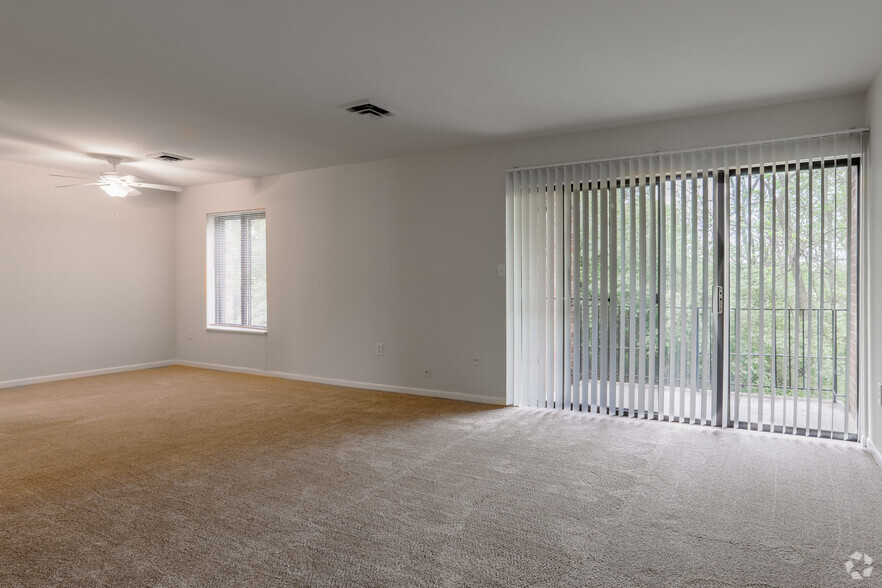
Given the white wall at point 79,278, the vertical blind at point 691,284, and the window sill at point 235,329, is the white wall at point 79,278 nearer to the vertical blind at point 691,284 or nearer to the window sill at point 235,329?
the window sill at point 235,329

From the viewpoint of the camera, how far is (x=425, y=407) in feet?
16.4

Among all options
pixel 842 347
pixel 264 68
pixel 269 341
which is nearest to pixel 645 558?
pixel 842 347

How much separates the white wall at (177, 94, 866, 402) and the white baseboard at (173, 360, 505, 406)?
0.03 m

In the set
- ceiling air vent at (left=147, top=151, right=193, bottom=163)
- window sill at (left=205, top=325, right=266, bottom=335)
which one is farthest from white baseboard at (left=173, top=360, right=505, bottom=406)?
ceiling air vent at (left=147, top=151, right=193, bottom=163)

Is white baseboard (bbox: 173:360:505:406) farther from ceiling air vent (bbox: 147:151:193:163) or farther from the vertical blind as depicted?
ceiling air vent (bbox: 147:151:193:163)

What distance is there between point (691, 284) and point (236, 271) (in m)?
5.54

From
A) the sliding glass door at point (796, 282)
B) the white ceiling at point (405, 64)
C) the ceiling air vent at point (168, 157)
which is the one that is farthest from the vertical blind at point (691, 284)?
the ceiling air vent at point (168, 157)

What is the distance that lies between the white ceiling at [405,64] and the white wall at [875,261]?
23cm

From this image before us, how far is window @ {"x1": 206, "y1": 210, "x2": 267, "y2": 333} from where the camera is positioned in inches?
276

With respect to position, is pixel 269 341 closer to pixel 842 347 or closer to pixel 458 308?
pixel 458 308

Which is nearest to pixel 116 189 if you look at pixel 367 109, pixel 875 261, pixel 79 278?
pixel 79 278

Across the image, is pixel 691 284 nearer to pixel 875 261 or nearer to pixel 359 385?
pixel 875 261

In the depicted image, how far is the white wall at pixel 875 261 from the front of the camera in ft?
11.2

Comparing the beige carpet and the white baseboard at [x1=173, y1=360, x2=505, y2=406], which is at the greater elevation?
the white baseboard at [x1=173, y1=360, x2=505, y2=406]
